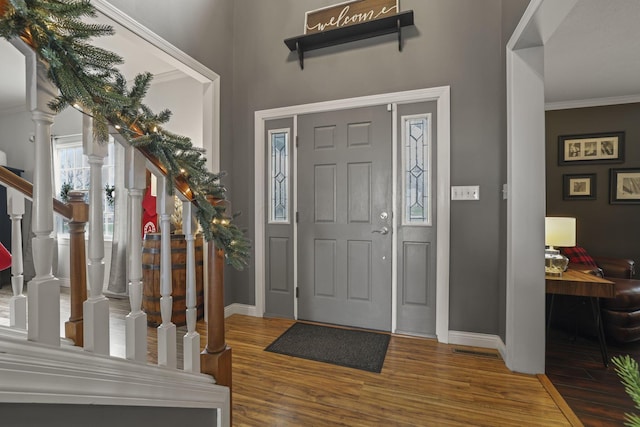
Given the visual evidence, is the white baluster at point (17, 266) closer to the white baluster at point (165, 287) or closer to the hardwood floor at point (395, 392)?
the white baluster at point (165, 287)

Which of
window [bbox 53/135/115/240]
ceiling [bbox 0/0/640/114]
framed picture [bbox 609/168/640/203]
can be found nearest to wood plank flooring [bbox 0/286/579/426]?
ceiling [bbox 0/0/640/114]

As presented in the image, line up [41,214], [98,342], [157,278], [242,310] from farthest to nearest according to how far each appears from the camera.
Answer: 1. [242,310]
2. [157,278]
3. [98,342]
4. [41,214]

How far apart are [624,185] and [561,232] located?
1.90 metres

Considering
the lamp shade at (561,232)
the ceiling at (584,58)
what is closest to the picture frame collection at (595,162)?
the ceiling at (584,58)

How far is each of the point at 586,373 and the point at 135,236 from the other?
2.78 metres

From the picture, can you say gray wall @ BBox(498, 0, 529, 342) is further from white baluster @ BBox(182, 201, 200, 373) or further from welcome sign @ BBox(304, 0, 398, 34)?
white baluster @ BBox(182, 201, 200, 373)

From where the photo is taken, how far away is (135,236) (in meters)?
0.88

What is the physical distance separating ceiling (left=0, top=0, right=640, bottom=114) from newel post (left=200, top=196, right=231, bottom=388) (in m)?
2.65

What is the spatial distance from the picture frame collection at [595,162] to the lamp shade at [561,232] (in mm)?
1555

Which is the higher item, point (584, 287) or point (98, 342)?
point (98, 342)

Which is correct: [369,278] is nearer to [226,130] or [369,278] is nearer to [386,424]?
[386,424]

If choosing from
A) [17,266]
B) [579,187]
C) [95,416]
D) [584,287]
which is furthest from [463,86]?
[17,266]

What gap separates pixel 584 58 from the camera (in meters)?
2.78

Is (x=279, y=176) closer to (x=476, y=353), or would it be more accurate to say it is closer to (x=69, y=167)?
(x=476, y=353)
